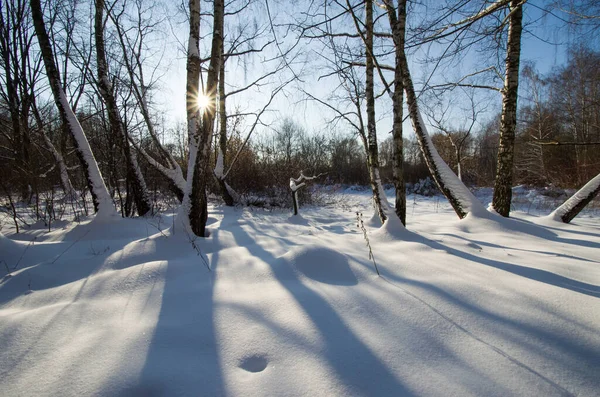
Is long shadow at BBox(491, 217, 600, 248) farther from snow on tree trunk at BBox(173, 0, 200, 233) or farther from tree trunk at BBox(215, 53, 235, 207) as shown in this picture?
tree trunk at BBox(215, 53, 235, 207)

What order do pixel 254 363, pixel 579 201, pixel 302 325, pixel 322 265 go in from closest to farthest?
pixel 254 363
pixel 302 325
pixel 322 265
pixel 579 201

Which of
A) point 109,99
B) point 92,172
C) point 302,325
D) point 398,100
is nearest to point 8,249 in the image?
point 92,172

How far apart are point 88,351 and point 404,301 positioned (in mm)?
1676

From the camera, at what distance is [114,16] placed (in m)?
4.38

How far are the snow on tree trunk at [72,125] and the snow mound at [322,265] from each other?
3.16 m

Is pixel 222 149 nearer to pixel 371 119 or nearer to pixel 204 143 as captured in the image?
pixel 204 143

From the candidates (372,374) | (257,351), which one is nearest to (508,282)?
(372,374)

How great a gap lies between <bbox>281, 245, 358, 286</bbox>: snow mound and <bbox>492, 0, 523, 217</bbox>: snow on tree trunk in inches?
149

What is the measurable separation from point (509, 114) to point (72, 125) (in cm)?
715

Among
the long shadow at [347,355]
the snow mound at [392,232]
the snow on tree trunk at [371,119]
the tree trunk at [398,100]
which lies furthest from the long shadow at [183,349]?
the snow on tree trunk at [371,119]

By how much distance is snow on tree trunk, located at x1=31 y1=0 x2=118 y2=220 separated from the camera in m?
3.49

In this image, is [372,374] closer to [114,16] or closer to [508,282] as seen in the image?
[508,282]

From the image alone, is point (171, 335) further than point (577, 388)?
Yes

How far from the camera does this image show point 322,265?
201 cm
